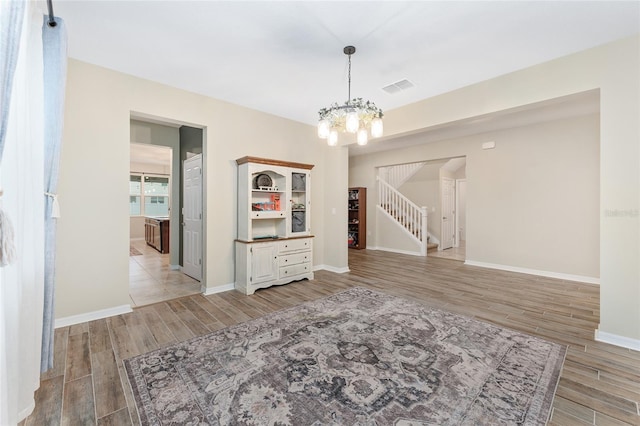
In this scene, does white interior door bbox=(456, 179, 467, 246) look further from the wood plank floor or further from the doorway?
the doorway

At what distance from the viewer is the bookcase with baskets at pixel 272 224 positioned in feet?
12.9

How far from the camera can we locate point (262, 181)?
166 inches

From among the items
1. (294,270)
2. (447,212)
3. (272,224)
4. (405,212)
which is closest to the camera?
(294,270)

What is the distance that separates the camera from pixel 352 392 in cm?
180

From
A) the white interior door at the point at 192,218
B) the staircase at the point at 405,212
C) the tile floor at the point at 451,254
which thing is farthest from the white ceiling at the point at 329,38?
the tile floor at the point at 451,254

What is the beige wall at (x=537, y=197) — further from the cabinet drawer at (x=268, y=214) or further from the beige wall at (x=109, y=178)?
the beige wall at (x=109, y=178)

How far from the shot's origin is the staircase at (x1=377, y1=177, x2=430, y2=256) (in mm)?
6961

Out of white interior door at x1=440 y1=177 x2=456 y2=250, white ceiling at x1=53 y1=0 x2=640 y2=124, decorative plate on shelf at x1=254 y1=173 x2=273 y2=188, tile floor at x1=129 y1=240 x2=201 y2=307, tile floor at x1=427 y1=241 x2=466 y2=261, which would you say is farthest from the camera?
white interior door at x1=440 y1=177 x2=456 y2=250

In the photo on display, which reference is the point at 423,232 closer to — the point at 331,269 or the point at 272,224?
the point at 331,269

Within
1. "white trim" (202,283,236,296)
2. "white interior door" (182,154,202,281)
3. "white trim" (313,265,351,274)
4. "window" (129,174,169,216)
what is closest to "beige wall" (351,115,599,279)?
"white trim" (313,265,351,274)

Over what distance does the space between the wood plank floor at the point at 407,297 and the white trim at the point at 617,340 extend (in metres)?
0.07

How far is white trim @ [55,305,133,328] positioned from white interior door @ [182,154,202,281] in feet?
4.27

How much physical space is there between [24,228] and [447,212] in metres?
8.55

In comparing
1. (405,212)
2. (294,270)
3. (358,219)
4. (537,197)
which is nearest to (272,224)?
(294,270)
